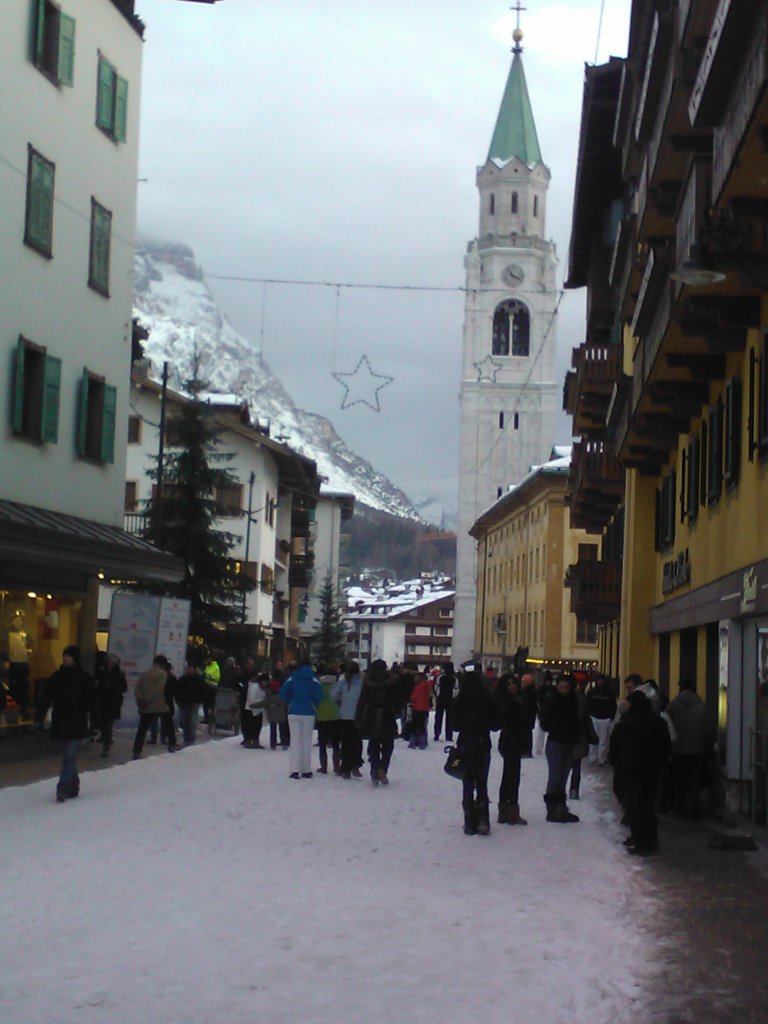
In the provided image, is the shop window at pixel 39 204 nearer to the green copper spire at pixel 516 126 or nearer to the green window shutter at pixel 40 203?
the green window shutter at pixel 40 203

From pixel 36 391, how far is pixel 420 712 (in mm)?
11826

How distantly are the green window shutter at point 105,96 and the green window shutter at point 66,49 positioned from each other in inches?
62.9

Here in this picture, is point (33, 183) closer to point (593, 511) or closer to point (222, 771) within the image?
point (222, 771)

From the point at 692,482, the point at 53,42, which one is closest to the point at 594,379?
the point at 692,482

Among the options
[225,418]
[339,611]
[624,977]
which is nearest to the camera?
[624,977]

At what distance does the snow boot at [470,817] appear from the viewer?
17.0m

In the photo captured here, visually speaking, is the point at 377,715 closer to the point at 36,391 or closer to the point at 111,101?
the point at 36,391

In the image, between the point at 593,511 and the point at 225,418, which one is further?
the point at 225,418

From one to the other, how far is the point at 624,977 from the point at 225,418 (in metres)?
54.9

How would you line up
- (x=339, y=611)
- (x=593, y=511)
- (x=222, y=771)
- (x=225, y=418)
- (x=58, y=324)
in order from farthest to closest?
(x=339, y=611) → (x=225, y=418) → (x=593, y=511) → (x=58, y=324) → (x=222, y=771)

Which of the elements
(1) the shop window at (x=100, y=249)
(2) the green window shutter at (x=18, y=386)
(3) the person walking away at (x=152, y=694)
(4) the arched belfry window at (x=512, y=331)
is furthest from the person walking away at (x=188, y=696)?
(4) the arched belfry window at (x=512, y=331)

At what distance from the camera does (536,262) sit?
140m

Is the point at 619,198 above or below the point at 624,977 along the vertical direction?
above

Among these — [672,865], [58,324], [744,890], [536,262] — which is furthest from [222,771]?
[536,262]
